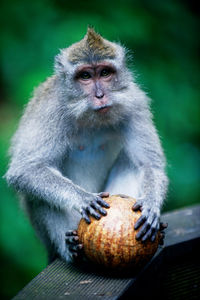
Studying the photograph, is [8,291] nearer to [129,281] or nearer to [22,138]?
[22,138]

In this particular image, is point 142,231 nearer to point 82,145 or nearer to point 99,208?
point 99,208

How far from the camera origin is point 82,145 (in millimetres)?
5582

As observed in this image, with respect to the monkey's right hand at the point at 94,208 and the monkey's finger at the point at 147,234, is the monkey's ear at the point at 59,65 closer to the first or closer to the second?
the monkey's right hand at the point at 94,208

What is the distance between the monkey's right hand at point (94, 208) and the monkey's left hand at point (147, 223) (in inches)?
12.3

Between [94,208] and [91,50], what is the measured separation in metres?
1.90

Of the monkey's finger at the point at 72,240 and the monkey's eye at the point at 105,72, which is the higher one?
the monkey's eye at the point at 105,72

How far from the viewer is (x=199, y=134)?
8375 mm

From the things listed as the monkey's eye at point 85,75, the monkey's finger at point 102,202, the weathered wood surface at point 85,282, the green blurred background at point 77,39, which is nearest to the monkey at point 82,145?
the monkey's eye at point 85,75

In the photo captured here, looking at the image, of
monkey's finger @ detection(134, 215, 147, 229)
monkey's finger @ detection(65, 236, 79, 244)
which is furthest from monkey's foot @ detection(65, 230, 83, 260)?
monkey's finger @ detection(134, 215, 147, 229)

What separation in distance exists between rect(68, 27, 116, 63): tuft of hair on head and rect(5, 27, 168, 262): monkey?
0.04 ft

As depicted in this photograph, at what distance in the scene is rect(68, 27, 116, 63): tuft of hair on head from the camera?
504 cm

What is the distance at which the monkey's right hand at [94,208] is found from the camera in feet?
13.5

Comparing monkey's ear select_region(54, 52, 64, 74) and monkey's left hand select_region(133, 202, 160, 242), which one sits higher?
monkey's ear select_region(54, 52, 64, 74)

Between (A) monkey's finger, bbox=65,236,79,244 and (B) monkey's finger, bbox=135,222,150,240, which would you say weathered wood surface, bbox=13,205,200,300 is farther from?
(B) monkey's finger, bbox=135,222,150,240
